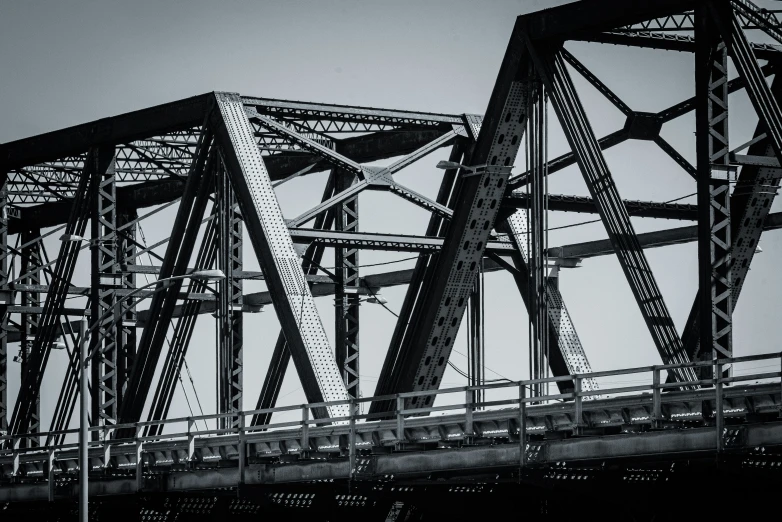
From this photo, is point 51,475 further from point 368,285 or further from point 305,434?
point 368,285

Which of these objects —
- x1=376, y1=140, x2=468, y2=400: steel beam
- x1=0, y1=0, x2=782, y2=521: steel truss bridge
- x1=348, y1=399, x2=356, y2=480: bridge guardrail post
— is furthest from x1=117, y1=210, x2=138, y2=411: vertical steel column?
x1=348, y1=399, x2=356, y2=480: bridge guardrail post

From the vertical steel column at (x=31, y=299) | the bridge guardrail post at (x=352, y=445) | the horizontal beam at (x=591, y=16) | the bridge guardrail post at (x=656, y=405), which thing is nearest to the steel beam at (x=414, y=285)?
the bridge guardrail post at (x=352, y=445)

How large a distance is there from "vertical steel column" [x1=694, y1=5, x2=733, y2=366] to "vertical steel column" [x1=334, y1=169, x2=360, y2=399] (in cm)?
1765

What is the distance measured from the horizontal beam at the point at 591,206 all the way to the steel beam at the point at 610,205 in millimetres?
3091

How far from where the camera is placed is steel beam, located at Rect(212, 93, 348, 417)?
38562 mm

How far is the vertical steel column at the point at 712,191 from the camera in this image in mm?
30109

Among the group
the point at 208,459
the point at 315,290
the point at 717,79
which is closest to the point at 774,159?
the point at 717,79

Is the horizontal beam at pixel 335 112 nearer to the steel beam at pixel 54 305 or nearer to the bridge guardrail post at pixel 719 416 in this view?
the steel beam at pixel 54 305

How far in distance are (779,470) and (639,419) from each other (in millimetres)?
2808

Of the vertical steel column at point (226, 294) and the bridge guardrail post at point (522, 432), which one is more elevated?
the vertical steel column at point (226, 294)

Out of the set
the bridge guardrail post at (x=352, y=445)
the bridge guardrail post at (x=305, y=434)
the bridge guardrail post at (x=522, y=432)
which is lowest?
the bridge guardrail post at (x=522, y=432)

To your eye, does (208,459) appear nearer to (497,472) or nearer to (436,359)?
(436,359)

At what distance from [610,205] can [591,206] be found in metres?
6.95

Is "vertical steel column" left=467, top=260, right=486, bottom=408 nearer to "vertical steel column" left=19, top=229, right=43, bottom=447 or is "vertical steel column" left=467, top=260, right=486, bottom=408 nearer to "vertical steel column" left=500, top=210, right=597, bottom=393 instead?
"vertical steel column" left=500, top=210, right=597, bottom=393
